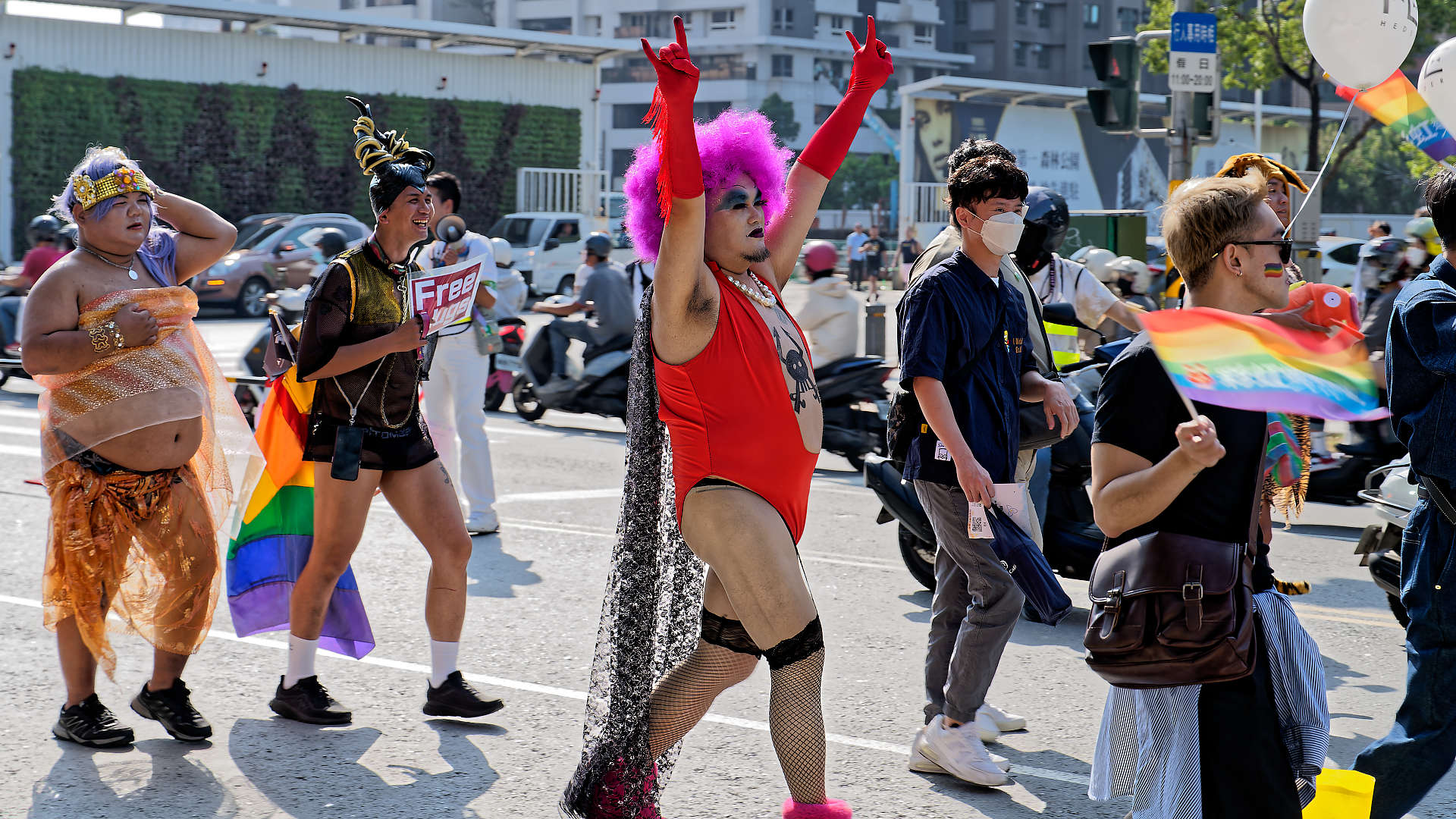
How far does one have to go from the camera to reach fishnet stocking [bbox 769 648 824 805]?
3641 millimetres

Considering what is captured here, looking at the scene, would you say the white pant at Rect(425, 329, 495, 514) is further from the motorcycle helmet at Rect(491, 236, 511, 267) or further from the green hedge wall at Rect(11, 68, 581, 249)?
the green hedge wall at Rect(11, 68, 581, 249)

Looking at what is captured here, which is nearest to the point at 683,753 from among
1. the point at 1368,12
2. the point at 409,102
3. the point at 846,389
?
the point at 1368,12

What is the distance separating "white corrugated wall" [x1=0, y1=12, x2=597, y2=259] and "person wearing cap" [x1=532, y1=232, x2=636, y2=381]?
23291 mm

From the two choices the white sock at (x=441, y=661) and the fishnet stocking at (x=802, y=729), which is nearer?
the fishnet stocking at (x=802, y=729)

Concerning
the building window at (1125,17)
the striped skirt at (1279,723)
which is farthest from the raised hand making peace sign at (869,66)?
the building window at (1125,17)

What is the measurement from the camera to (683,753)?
4.80m

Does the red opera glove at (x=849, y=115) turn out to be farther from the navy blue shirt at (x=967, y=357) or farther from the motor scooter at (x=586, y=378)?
the motor scooter at (x=586, y=378)

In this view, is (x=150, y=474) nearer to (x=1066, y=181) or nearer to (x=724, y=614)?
(x=724, y=614)

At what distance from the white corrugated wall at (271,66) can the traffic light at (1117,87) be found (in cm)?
2629

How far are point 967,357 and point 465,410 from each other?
462 cm

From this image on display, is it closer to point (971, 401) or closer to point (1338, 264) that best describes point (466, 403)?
point (971, 401)

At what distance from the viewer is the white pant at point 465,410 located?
8.54 metres

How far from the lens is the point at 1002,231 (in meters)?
4.48

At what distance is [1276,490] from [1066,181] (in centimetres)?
4212
